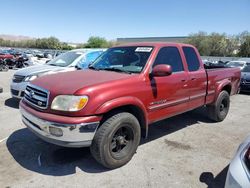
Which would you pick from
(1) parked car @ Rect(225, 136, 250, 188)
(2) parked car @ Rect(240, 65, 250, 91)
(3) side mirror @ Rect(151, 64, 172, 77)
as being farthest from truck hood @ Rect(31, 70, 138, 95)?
(2) parked car @ Rect(240, 65, 250, 91)

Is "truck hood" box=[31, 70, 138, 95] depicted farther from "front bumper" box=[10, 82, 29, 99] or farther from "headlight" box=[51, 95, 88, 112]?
"front bumper" box=[10, 82, 29, 99]

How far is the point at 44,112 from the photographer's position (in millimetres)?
3564

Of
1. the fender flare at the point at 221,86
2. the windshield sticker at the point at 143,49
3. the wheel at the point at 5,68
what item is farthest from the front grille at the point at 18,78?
the wheel at the point at 5,68

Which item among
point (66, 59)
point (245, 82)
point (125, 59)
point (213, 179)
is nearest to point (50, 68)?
point (66, 59)

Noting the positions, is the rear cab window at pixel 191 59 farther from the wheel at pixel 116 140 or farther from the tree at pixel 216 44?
the tree at pixel 216 44

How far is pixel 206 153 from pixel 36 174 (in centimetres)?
289

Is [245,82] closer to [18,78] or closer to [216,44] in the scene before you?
[18,78]

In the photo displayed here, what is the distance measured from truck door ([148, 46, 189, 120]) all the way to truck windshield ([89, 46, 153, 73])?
0.83ft

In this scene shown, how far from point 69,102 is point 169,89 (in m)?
1.96

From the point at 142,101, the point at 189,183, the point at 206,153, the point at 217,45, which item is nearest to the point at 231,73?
the point at 206,153

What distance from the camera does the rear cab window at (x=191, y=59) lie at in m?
5.30

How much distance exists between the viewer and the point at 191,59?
5461mm

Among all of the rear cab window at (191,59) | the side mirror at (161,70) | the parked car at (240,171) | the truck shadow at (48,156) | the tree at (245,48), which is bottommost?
the truck shadow at (48,156)

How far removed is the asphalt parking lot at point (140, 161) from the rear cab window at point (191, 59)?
145cm
